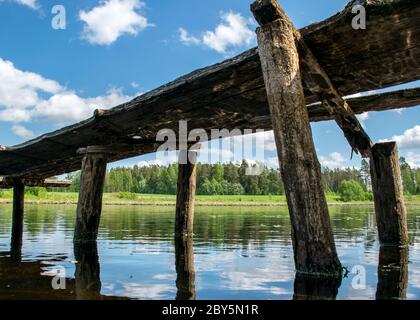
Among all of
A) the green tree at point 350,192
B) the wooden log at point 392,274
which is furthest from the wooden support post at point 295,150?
the green tree at point 350,192

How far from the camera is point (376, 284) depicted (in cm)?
532

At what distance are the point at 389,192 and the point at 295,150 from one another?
4683 mm

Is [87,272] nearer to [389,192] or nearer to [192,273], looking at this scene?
[192,273]

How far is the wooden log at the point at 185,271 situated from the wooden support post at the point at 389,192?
3999 mm

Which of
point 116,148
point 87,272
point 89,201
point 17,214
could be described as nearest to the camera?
point 87,272

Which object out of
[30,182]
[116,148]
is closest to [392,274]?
[116,148]

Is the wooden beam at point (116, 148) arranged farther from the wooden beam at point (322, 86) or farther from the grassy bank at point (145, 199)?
the grassy bank at point (145, 199)

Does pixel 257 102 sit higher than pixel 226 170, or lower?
lower

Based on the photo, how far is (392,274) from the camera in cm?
599

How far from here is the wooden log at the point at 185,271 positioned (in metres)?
4.87

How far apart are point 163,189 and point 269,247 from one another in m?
119
